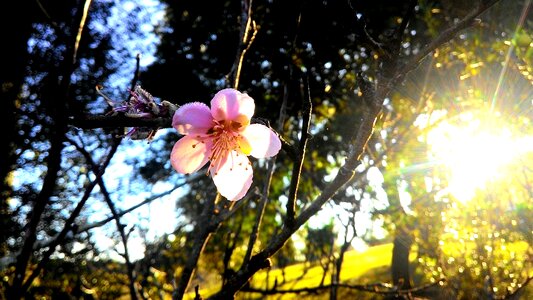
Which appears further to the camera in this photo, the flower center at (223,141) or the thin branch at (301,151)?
the flower center at (223,141)

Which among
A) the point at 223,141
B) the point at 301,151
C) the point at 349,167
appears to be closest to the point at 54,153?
the point at 223,141

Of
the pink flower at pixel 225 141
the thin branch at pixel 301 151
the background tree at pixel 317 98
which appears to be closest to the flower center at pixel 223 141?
the pink flower at pixel 225 141

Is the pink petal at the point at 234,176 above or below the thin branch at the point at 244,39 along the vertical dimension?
below

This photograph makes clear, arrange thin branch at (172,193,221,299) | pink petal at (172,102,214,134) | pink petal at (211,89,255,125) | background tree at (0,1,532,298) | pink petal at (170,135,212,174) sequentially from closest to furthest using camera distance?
pink petal at (172,102,214,134)
pink petal at (211,89,255,125)
pink petal at (170,135,212,174)
thin branch at (172,193,221,299)
background tree at (0,1,532,298)

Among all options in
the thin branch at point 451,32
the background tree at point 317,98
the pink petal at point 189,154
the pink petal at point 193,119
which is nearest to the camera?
the pink petal at point 193,119

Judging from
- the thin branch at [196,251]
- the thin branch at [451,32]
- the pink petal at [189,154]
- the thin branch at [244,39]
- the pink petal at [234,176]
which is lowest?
the thin branch at [196,251]

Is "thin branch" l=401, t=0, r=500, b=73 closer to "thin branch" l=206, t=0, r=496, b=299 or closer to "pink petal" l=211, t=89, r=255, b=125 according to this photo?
"thin branch" l=206, t=0, r=496, b=299

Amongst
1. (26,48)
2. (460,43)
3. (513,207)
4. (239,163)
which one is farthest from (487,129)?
(26,48)

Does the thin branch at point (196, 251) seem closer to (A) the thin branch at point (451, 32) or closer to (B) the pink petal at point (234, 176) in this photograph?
(B) the pink petal at point (234, 176)

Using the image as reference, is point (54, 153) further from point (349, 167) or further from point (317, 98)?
point (317, 98)

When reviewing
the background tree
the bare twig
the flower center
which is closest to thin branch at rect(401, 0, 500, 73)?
the flower center
